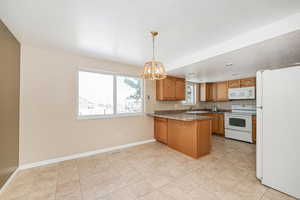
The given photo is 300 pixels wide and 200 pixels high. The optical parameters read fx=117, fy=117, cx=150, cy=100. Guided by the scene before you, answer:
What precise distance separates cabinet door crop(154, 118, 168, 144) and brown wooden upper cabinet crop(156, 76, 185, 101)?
773 millimetres

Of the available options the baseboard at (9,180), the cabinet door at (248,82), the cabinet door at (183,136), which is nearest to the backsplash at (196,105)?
the cabinet door at (248,82)

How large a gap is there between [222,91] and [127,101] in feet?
13.1

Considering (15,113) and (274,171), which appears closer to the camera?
(274,171)

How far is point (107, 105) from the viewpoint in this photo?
3236 mm

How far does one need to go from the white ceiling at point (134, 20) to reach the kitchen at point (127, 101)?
0.05 feet

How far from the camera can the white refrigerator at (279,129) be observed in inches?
61.2

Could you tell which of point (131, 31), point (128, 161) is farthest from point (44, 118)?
point (131, 31)

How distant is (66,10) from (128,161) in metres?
2.77

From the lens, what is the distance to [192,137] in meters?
2.72

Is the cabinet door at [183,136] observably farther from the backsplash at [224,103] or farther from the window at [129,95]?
the backsplash at [224,103]

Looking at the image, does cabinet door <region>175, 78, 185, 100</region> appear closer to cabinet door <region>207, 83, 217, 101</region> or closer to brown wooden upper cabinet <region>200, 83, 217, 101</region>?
brown wooden upper cabinet <region>200, 83, 217, 101</region>

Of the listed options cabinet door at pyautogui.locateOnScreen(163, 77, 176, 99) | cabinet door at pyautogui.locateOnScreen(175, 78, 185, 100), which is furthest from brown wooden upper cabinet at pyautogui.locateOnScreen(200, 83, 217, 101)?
cabinet door at pyautogui.locateOnScreen(163, 77, 176, 99)

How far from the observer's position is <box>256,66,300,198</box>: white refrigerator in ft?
5.10

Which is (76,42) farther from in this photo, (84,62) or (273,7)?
(273,7)
